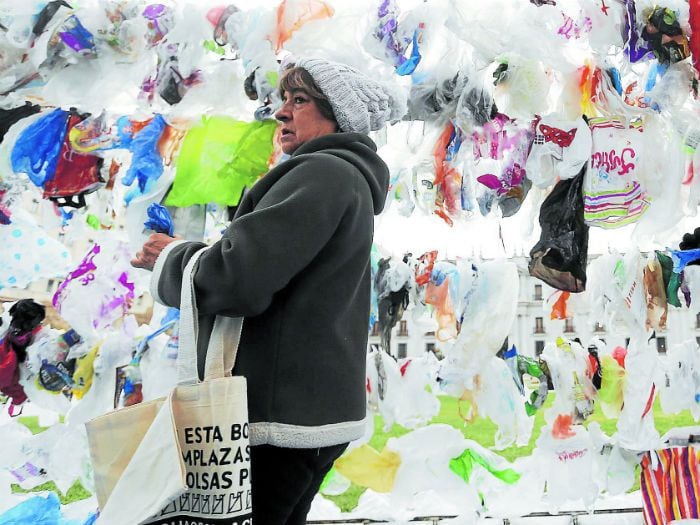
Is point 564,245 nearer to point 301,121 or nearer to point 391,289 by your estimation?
point 391,289

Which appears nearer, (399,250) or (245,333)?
(245,333)

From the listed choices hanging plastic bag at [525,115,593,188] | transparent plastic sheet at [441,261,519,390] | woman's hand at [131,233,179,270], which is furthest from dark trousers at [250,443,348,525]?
hanging plastic bag at [525,115,593,188]

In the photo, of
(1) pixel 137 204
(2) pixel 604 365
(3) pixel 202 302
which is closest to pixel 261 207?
(3) pixel 202 302

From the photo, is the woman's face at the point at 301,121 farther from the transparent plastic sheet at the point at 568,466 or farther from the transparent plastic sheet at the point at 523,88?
the transparent plastic sheet at the point at 568,466

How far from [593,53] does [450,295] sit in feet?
2.58

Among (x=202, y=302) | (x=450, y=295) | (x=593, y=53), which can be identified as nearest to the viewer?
(x=202, y=302)

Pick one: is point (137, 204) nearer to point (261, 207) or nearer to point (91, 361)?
point (91, 361)

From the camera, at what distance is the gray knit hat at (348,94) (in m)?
0.96

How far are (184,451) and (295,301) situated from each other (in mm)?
215

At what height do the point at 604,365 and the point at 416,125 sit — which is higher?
the point at 416,125

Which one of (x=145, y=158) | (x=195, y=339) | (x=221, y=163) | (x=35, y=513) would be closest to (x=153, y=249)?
(x=195, y=339)

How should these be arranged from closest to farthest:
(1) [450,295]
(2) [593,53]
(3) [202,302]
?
1. (3) [202,302]
2. (2) [593,53]
3. (1) [450,295]

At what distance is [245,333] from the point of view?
82cm

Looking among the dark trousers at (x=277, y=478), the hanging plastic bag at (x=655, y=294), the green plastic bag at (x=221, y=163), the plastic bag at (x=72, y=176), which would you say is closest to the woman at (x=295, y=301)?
the dark trousers at (x=277, y=478)
